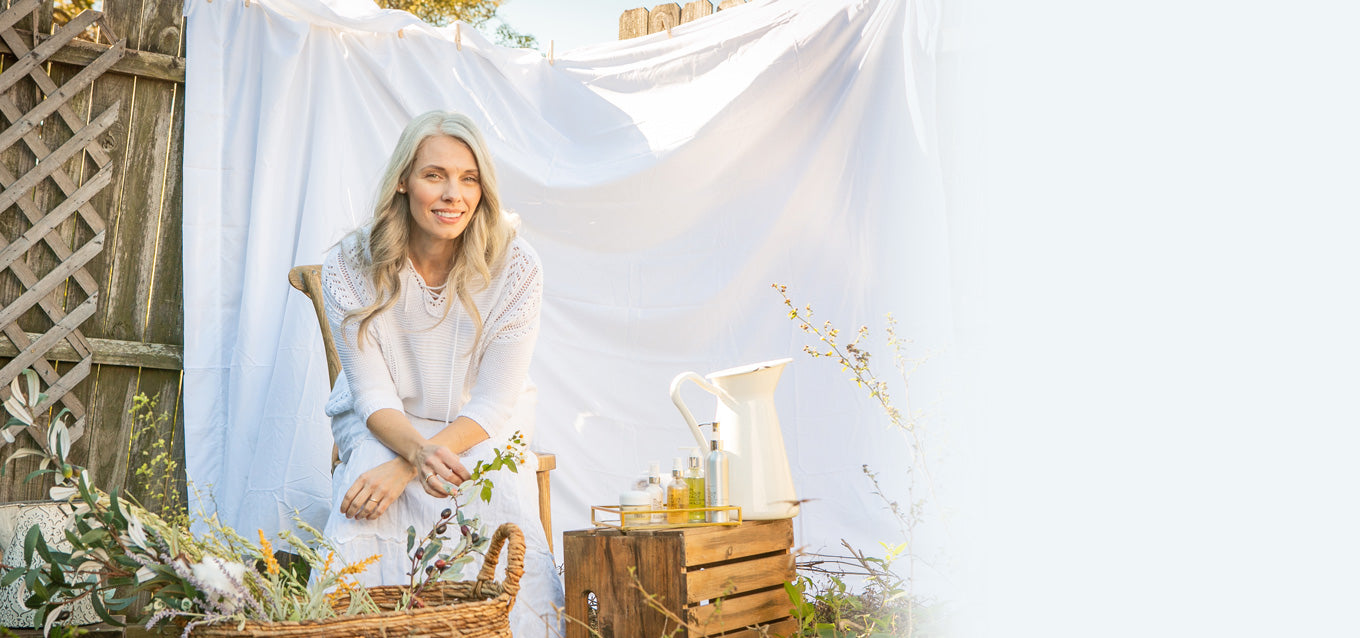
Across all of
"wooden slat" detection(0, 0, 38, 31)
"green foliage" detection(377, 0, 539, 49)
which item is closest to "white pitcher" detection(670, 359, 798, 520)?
"wooden slat" detection(0, 0, 38, 31)

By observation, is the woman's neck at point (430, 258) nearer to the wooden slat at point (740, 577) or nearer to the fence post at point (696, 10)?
the wooden slat at point (740, 577)

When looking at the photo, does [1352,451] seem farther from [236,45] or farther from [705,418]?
[236,45]

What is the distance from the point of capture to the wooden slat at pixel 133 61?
2393 millimetres

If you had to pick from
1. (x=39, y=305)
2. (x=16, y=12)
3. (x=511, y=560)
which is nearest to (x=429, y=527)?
(x=511, y=560)

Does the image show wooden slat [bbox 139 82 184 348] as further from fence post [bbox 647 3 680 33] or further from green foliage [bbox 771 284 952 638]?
green foliage [bbox 771 284 952 638]

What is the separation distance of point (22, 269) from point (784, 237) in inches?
69.2

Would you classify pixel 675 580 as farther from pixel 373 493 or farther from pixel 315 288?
pixel 315 288

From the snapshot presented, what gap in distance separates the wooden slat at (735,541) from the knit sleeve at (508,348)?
391mm

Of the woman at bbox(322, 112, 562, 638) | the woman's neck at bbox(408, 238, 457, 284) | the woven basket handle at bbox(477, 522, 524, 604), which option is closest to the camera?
the woven basket handle at bbox(477, 522, 524, 604)

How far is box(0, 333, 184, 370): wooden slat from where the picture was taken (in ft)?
7.70

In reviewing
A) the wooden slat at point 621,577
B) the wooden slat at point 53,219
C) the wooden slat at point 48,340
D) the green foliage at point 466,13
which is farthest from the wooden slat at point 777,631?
the green foliage at point 466,13

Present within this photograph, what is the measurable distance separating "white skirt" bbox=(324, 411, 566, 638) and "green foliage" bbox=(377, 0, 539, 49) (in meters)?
4.34

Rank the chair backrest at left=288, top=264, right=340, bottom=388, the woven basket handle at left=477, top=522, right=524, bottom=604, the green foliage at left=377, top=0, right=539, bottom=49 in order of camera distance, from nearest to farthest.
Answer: the woven basket handle at left=477, top=522, right=524, bottom=604 < the chair backrest at left=288, top=264, right=340, bottom=388 < the green foliage at left=377, top=0, right=539, bottom=49

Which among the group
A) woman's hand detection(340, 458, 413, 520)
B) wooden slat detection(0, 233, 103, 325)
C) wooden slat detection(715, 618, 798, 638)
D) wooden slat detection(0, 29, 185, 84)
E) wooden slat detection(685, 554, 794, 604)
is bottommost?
wooden slat detection(715, 618, 798, 638)
